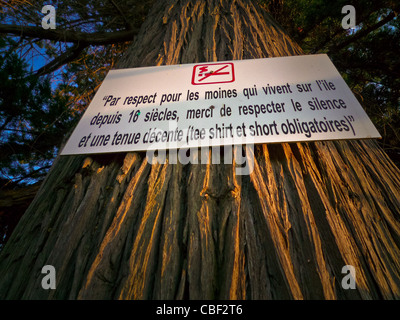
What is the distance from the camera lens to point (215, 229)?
0.63 meters

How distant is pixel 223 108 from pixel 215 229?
0.55m

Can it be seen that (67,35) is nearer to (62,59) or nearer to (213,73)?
(62,59)

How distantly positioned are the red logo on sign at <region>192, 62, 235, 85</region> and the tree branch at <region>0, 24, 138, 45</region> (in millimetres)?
1881

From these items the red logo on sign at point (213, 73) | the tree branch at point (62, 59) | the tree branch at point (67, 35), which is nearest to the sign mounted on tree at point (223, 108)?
the red logo on sign at point (213, 73)

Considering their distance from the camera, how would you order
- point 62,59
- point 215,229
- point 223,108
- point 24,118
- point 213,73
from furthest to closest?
point 62,59 → point 24,118 → point 213,73 → point 223,108 → point 215,229

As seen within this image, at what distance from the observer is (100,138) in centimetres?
87

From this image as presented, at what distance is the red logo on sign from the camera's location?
0.99 metres

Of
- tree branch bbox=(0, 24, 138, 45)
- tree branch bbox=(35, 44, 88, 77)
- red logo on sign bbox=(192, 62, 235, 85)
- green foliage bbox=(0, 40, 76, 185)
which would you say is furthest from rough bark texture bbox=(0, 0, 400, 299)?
Answer: tree branch bbox=(35, 44, 88, 77)

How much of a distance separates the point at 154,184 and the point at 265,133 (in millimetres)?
522

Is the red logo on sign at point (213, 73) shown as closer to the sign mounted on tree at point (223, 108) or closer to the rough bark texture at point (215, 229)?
the sign mounted on tree at point (223, 108)

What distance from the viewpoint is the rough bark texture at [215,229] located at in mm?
545

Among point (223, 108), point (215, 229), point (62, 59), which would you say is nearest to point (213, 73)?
Result: point (223, 108)

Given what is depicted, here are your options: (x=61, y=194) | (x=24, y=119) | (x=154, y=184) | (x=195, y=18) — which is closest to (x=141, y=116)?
(x=154, y=184)
